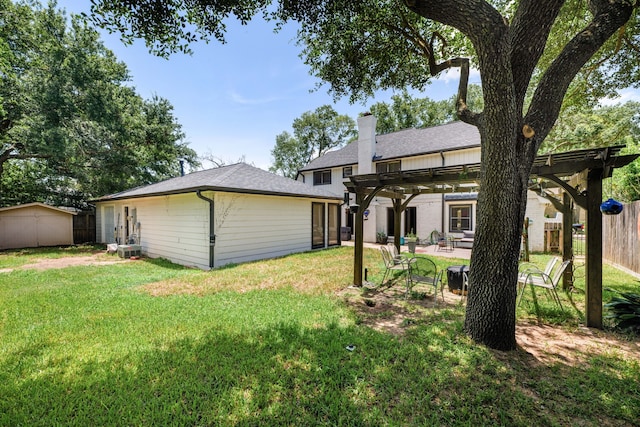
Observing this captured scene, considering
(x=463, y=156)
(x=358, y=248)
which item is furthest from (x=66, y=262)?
(x=463, y=156)

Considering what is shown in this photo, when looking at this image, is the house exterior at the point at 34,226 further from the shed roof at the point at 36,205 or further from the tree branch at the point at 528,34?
the tree branch at the point at 528,34

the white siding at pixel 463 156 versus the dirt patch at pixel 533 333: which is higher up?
the white siding at pixel 463 156

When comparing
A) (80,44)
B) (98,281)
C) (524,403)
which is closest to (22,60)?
(80,44)

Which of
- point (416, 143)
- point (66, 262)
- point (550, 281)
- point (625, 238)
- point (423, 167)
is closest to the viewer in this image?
point (550, 281)

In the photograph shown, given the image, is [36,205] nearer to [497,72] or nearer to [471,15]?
[471,15]

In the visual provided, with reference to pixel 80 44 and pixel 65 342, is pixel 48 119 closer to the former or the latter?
pixel 80 44

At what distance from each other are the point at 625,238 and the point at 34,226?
25.6 metres

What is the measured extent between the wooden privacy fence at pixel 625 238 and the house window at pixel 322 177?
1398cm

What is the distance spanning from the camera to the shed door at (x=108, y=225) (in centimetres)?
1521

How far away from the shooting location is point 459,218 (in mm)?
14352

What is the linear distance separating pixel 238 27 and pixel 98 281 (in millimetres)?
7351

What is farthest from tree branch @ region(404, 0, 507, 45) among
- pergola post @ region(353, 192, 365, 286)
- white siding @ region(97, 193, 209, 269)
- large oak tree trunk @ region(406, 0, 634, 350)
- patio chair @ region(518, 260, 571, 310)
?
white siding @ region(97, 193, 209, 269)

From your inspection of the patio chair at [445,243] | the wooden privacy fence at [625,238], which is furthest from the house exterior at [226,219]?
the wooden privacy fence at [625,238]

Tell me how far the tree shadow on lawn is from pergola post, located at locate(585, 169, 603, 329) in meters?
1.17
